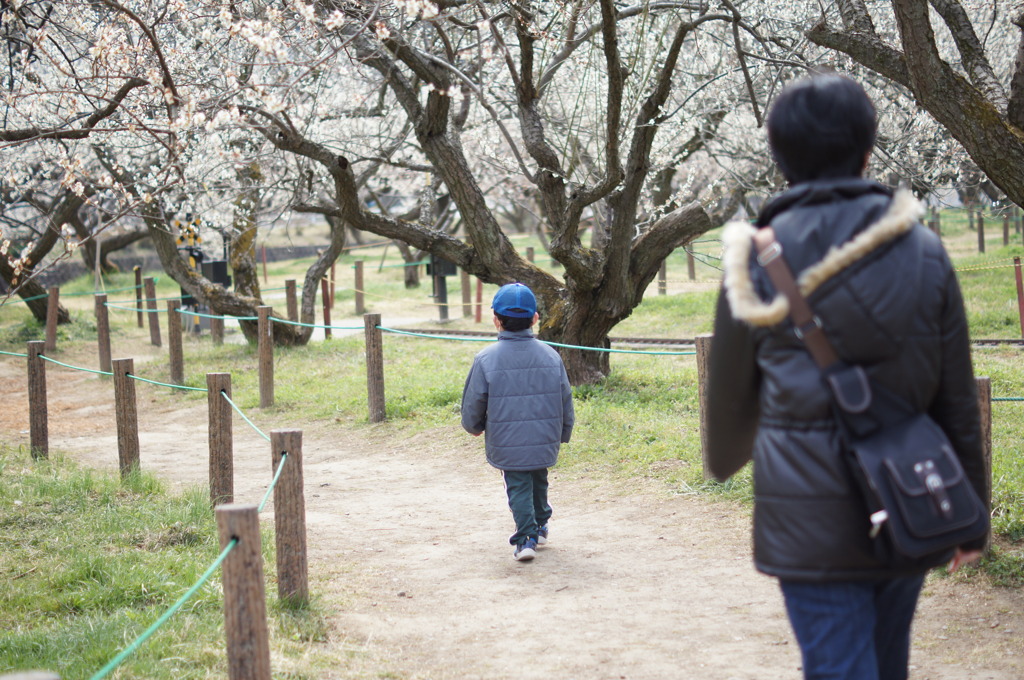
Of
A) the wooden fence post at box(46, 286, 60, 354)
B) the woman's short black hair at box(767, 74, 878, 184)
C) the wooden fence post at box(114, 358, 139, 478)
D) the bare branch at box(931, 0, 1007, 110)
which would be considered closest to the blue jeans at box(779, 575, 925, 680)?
the woman's short black hair at box(767, 74, 878, 184)

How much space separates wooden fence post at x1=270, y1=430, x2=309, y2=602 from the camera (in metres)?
4.31

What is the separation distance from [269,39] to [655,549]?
3887 mm

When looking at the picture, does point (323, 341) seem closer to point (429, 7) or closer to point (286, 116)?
point (286, 116)

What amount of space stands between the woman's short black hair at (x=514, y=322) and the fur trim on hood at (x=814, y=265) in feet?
10.3

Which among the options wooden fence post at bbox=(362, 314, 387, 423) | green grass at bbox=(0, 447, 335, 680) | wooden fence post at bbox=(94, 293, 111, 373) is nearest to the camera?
green grass at bbox=(0, 447, 335, 680)

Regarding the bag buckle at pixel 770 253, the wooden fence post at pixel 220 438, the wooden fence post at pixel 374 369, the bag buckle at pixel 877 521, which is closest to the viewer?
the bag buckle at pixel 877 521

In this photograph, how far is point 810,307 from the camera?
6.59 feet

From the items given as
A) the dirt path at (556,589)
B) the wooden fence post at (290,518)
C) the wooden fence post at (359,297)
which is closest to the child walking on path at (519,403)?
the dirt path at (556,589)

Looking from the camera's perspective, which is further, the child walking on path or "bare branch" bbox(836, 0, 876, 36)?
"bare branch" bbox(836, 0, 876, 36)

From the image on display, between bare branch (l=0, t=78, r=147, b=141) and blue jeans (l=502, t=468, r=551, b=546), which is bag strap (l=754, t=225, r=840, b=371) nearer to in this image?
blue jeans (l=502, t=468, r=551, b=546)

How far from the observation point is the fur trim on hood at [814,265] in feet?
6.57

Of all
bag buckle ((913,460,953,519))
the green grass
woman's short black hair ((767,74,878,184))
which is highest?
woman's short black hair ((767,74,878,184))

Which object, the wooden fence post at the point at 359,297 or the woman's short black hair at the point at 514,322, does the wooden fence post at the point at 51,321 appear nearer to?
the wooden fence post at the point at 359,297

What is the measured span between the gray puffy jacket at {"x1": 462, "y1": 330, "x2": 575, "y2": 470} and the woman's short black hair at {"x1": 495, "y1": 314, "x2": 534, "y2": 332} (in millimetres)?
39
